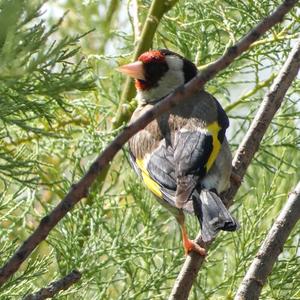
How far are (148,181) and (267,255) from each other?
96cm

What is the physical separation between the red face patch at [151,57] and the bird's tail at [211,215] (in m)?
0.73

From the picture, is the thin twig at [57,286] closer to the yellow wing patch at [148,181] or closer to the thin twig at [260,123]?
the thin twig at [260,123]

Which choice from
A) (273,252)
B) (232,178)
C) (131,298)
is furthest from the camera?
(131,298)

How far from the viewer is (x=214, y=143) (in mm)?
2957

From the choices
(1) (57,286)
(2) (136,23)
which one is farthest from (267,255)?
(2) (136,23)

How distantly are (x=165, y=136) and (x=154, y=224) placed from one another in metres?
0.36

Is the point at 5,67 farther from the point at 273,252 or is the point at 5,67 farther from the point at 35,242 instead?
the point at 273,252

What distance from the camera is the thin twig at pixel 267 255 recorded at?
200 centimetres

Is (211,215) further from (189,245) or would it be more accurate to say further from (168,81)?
(168,81)

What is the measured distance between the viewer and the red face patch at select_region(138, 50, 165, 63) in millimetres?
3293

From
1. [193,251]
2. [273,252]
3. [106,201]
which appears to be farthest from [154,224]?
[273,252]

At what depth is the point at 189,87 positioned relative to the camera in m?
1.35

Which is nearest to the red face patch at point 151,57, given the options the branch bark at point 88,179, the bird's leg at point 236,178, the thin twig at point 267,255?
the bird's leg at point 236,178

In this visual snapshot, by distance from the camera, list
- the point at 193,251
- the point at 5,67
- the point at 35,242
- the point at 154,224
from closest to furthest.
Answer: the point at 35,242, the point at 5,67, the point at 193,251, the point at 154,224
